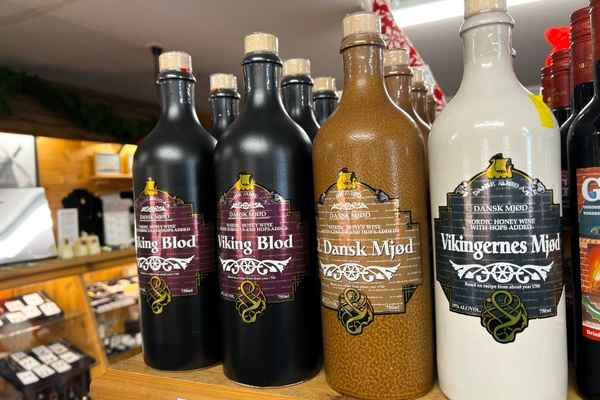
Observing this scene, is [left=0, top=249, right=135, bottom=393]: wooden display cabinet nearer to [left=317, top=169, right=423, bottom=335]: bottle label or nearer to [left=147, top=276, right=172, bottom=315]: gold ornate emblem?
[left=147, top=276, right=172, bottom=315]: gold ornate emblem

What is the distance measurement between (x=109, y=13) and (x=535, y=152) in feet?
7.33

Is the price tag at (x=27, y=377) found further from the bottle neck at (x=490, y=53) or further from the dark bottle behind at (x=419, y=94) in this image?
the bottle neck at (x=490, y=53)

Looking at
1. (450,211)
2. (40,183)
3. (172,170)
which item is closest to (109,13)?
(40,183)

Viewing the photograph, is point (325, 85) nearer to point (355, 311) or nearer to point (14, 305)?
point (355, 311)

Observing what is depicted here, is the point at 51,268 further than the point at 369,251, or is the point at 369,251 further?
the point at 51,268

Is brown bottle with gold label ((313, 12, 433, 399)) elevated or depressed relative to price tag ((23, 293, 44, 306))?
elevated

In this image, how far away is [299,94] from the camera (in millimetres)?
837

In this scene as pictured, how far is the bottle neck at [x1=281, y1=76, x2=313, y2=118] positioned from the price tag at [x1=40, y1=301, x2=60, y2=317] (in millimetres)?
2347

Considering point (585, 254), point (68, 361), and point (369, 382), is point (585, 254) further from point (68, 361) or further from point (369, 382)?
point (68, 361)

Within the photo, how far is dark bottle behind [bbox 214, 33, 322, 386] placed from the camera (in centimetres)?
64

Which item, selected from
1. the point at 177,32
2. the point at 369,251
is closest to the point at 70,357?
the point at 177,32

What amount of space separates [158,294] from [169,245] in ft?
0.29

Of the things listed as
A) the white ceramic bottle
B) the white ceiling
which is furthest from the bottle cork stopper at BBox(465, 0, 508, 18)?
the white ceiling

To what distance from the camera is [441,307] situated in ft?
1.92
